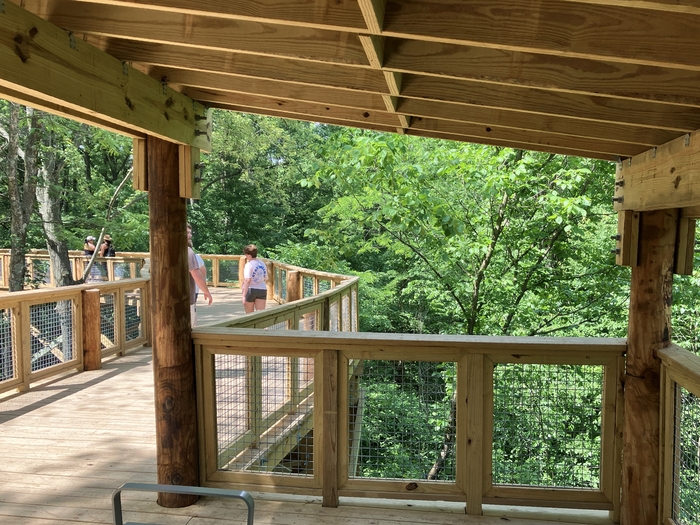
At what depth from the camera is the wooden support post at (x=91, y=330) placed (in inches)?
277

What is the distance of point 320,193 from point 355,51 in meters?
23.3

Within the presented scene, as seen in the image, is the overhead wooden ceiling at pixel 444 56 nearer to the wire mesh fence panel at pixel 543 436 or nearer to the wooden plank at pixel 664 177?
the wooden plank at pixel 664 177

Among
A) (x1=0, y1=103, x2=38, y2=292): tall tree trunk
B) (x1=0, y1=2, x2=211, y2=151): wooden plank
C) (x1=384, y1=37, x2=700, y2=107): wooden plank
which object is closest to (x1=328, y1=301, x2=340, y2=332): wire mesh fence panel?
(x1=0, y1=2, x2=211, y2=151): wooden plank

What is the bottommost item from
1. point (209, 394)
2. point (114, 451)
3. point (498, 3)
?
point (114, 451)

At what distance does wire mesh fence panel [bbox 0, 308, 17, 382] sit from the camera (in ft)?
19.9

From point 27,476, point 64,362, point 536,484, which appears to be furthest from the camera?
point 64,362

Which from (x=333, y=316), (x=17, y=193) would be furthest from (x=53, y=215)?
(x=333, y=316)

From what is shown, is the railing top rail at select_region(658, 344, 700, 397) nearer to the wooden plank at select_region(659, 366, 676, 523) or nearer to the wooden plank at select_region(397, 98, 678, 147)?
the wooden plank at select_region(659, 366, 676, 523)

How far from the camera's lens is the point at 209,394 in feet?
12.8

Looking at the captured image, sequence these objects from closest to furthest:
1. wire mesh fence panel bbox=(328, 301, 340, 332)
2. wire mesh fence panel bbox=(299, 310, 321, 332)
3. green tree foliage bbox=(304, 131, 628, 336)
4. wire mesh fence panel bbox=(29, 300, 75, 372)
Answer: wire mesh fence panel bbox=(299, 310, 321, 332) → wire mesh fence panel bbox=(29, 300, 75, 372) → wire mesh fence panel bbox=(328, 301, 340, 332) → green tree foliage bbox=(304, 131, 628, 336)

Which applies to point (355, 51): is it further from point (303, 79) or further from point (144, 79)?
point (144, 79)

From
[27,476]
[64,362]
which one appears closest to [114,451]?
[27,476]

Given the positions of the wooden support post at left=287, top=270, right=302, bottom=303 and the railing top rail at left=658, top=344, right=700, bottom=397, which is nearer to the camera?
the railing top rail at left=658, top=344, right=700, bottom=397

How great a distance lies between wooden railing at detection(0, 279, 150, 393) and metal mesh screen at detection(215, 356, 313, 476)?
10.1 feet
